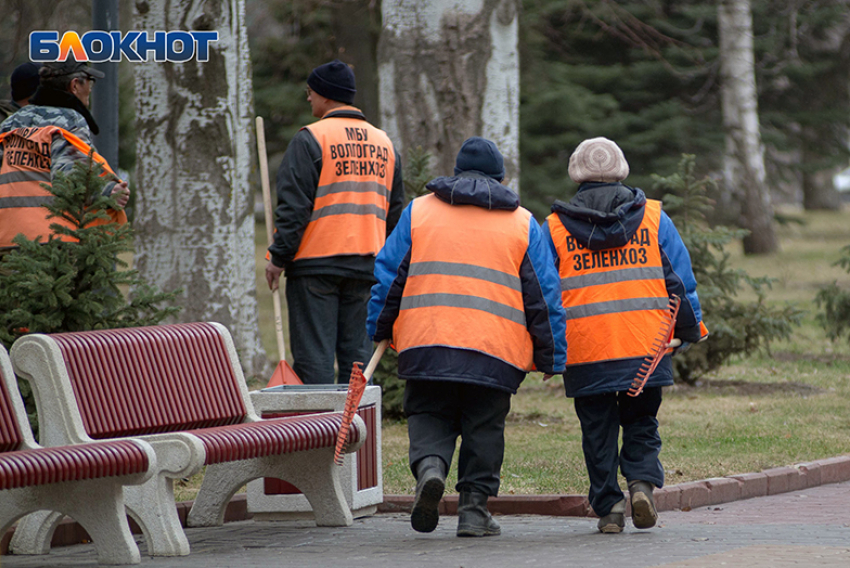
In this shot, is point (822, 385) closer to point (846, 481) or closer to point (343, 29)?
point (846, 481)

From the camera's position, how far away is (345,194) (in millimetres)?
7121

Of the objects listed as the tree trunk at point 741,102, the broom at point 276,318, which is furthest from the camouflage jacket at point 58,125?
the tree trunk at point 741,102

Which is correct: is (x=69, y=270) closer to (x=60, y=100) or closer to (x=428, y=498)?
(x=60, y=100)

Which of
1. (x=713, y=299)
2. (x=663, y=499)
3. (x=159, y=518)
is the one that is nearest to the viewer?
(x=159, y=518)

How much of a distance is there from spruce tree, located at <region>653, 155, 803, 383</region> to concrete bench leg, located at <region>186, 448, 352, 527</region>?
5.72 metres

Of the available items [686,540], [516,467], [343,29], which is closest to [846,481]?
[516,467]

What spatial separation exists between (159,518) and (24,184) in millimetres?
2649

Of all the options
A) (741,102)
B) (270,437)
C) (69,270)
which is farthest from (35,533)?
(741,102)

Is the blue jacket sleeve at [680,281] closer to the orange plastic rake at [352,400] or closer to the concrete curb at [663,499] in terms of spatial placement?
the concrete curb at [663,499]

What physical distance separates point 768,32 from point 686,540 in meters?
21.9

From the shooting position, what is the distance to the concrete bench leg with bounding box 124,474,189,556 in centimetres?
534

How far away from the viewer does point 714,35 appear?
84.6 feet

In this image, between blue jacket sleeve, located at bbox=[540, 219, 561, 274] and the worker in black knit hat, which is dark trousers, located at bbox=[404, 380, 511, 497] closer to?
blue jacket sleeve, located at bbox=[540, 219, 561, 274]

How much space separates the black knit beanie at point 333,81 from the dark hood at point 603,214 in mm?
1725
